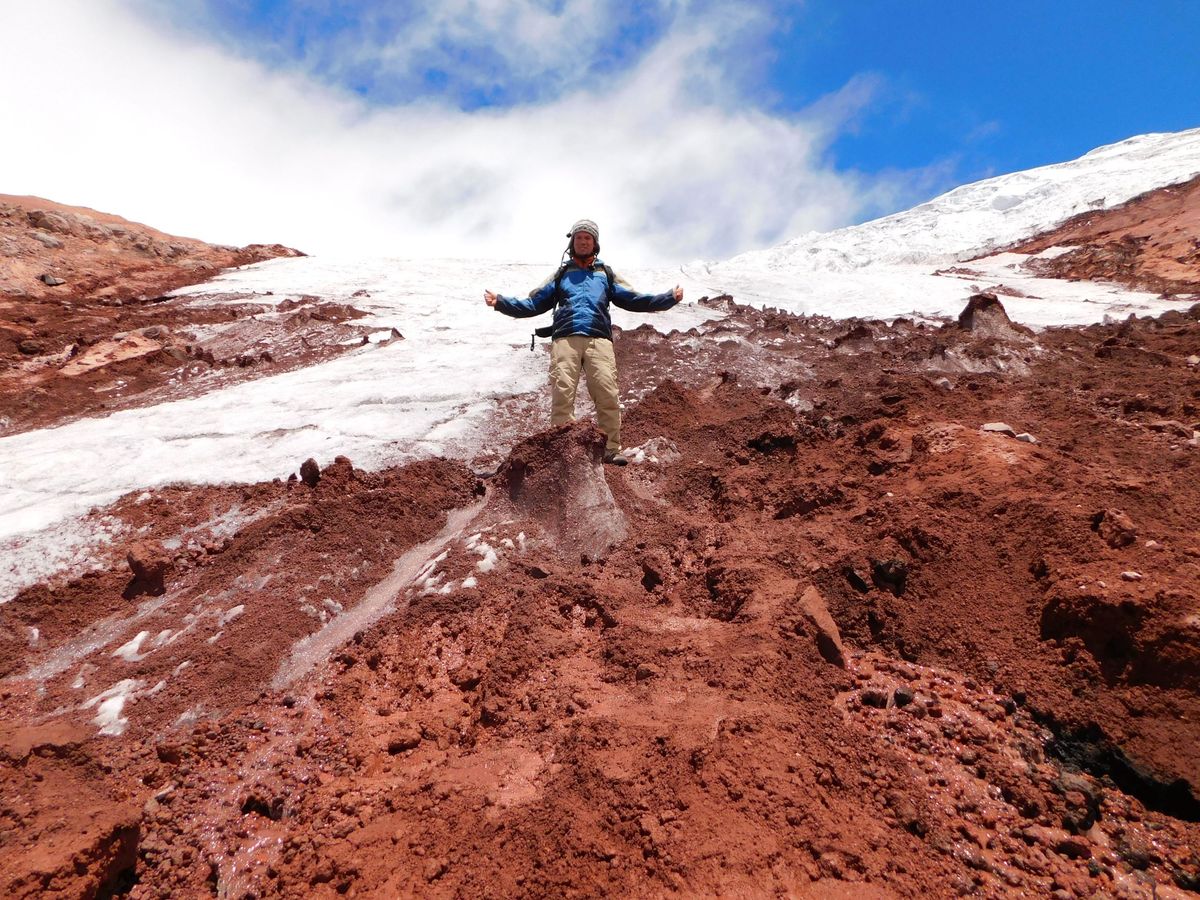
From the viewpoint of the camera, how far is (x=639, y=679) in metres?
3.06

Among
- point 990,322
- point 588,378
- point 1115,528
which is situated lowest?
point 1115,528

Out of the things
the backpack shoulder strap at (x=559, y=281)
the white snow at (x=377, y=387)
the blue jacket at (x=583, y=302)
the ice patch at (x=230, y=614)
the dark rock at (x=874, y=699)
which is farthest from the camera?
the backpack shoulder strap at (x=559, y=281)

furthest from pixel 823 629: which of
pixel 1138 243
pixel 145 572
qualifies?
pixel 1138 243

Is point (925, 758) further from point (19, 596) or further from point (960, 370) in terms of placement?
point (960, 370)

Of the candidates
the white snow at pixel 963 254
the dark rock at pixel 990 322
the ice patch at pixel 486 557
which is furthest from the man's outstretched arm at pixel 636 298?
the white snow at pixel 963 254

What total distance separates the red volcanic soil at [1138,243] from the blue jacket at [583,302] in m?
13.7

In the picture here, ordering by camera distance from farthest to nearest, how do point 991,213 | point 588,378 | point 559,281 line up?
point 991,213 < point 559,281 < point 588,378

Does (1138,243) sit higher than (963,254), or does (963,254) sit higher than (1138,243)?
(963,254)

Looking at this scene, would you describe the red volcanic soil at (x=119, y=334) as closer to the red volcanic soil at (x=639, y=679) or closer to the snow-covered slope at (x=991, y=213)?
the red volcanic soil at (x=639, y=679)

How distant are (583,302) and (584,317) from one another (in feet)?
0.58

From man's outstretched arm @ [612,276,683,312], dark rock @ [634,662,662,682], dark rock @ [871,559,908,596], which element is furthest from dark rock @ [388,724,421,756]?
man's outstretched arm @ [612,276,683,312]

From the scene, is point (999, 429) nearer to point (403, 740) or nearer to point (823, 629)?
point (823, 629)

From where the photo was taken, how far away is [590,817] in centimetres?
221

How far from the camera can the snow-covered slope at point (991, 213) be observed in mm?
25484
